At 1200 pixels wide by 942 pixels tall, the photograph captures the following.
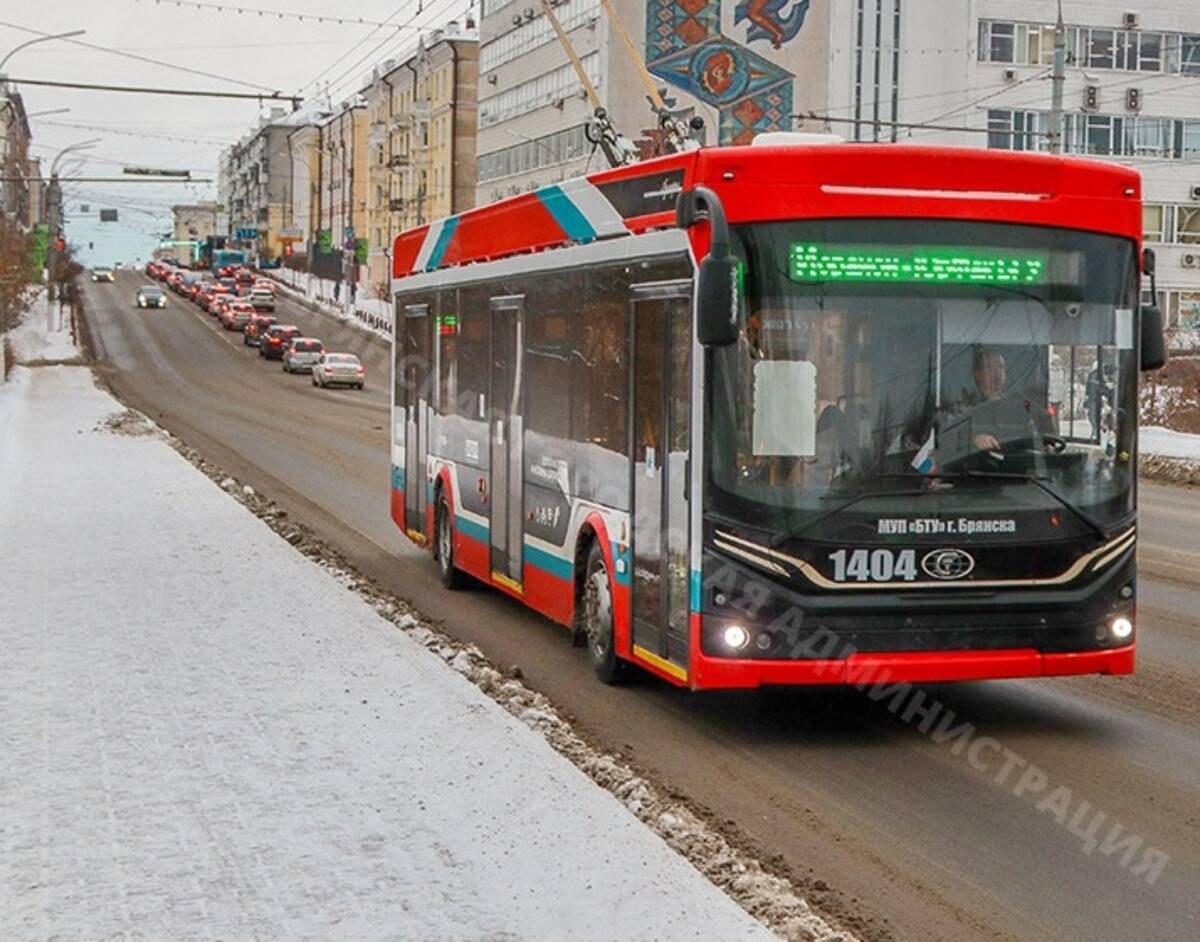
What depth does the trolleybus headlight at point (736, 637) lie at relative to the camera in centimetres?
959

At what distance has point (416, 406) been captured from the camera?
17156mm

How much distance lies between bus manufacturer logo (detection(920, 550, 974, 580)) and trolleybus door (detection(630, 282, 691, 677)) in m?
1.19

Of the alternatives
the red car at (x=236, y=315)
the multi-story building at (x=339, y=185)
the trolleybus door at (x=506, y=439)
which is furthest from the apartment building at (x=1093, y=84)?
the trolleybus door at (x=506, y=439)

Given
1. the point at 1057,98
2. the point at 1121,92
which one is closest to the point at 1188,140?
the point at 1121,92

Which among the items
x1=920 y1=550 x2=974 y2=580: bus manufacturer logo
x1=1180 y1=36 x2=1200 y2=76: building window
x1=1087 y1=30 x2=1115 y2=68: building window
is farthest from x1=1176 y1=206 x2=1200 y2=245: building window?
x1=920 y1=550 x2=974 y2=580: bus manufacturer logo

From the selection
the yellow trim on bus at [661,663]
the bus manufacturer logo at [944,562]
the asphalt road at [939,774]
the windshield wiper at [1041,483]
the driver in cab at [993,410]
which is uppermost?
the driver in cab at [993,410]

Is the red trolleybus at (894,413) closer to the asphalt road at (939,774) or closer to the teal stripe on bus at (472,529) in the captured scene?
the asphalt road at (939,774)

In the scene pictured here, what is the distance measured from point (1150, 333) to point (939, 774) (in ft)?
8.68

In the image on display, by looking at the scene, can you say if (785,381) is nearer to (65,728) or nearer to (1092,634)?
(1092,634)

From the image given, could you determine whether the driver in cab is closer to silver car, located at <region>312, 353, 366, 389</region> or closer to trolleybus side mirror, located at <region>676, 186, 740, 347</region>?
trolleybus side mirror, located at <region>676, 186, 740, 347</region>

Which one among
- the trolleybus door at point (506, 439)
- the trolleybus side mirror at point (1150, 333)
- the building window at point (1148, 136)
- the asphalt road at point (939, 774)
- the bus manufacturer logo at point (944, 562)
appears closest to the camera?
the asphalt road at point (939, 774)

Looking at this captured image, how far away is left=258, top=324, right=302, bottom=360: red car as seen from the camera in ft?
255

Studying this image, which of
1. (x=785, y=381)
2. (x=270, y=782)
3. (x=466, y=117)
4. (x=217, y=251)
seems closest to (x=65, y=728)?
(x=270, y=782)

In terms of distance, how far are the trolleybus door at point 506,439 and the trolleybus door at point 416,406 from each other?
2402 mm
